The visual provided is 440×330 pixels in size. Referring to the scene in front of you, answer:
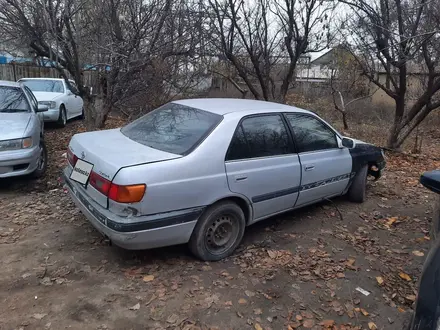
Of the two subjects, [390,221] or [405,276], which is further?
[390,221]

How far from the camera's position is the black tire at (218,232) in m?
3.34

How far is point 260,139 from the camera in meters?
3.76

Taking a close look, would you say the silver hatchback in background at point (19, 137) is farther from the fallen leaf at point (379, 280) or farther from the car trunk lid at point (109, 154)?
the fallen leaf at point (379, 280)

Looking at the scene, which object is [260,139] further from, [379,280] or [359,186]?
[359,186]

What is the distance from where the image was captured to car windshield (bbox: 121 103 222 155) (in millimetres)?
3363

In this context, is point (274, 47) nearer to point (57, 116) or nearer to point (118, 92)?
point (118, 92)

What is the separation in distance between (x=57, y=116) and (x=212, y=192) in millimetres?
8633

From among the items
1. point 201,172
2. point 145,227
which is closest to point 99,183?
point 145,227

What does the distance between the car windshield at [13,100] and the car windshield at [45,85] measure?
16.2ft

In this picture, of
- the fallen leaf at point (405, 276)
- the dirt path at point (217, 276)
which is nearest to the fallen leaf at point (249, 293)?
the dirt path at point (217, 276)

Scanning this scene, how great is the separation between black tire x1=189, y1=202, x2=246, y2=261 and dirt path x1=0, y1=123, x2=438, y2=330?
0.11 metres

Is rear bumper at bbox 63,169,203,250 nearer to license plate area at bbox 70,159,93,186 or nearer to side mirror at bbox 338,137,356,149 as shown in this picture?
license plate area at bbox 70,159,93,186

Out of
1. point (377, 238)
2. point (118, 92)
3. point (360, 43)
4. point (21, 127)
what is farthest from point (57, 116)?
point (377, 238)

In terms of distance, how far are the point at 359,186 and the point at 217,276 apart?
276 cm
